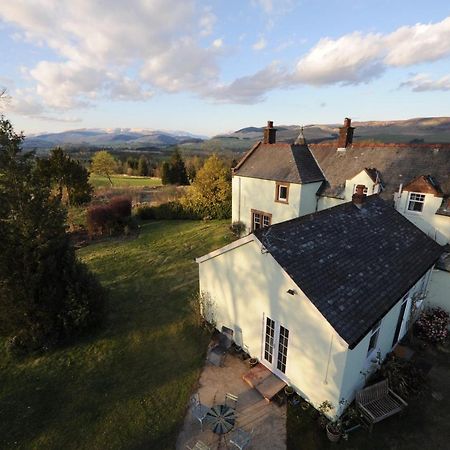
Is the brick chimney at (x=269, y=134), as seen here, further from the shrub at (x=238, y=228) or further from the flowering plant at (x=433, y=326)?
the flowering plant at (x=433, y=326)

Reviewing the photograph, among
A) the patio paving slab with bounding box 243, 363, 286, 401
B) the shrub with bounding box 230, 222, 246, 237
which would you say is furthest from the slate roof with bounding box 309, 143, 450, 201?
the patio paving slab with bounding box 243, 363, 286, 401

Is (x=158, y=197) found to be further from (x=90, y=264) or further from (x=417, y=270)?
(x=417, y=270)

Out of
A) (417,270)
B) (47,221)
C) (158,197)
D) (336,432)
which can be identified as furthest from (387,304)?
(158,197)

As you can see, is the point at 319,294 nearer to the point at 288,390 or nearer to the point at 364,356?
the point at 364,356

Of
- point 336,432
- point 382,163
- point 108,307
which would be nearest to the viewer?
point 336,432

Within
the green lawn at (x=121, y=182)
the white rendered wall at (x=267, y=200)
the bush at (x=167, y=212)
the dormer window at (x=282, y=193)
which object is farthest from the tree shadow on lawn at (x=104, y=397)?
the green lawn at (x=121, y=182)

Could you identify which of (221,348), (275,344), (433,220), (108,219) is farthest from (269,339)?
(108,219)
